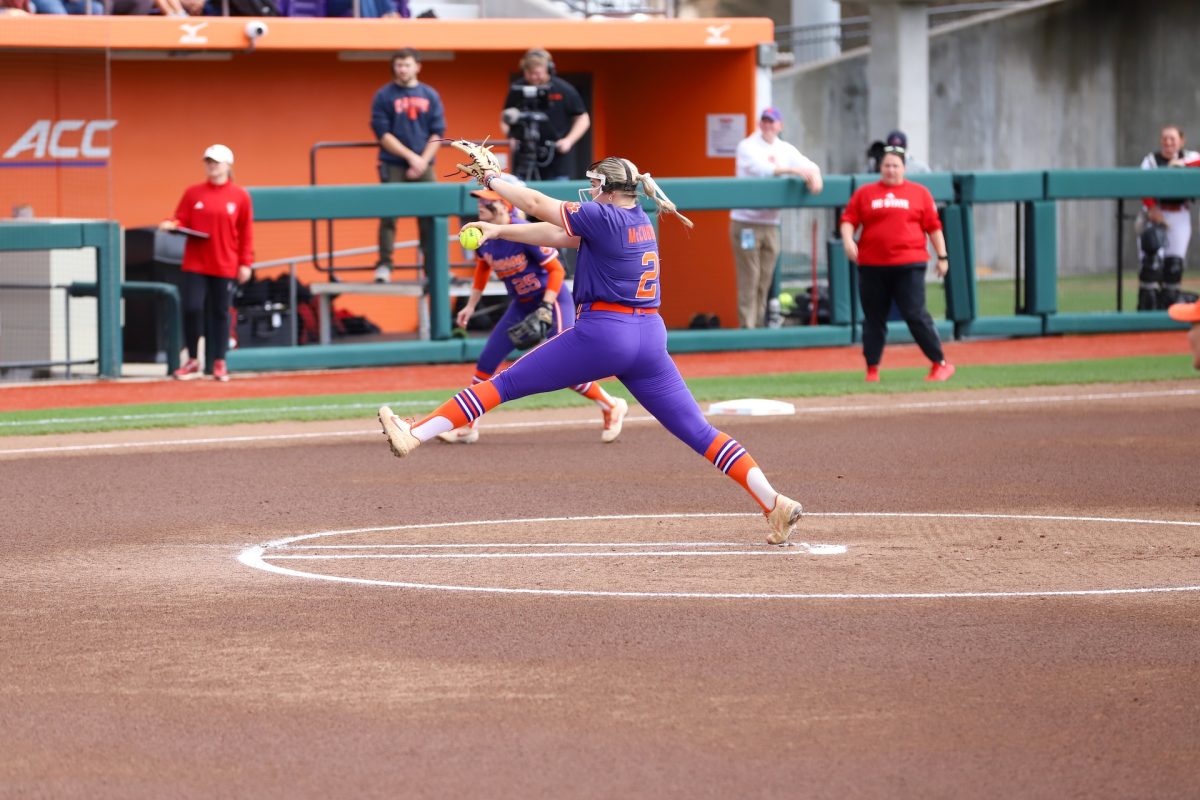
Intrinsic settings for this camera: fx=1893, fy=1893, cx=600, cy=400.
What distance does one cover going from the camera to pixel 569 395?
647 inches

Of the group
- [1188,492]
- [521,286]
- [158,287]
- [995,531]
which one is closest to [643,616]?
[995,531]

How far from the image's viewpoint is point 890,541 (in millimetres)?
9461

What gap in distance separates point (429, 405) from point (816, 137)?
56.2 feet

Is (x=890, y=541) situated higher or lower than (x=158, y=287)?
lower

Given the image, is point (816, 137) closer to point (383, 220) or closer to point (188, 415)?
point (383, 220)

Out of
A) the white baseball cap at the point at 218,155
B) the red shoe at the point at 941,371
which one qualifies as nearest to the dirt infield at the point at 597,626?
the red shoe at the point at 941,371

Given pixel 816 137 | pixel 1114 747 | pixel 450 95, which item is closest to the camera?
pixel 1114 747

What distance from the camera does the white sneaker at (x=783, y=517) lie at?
29.6 ft

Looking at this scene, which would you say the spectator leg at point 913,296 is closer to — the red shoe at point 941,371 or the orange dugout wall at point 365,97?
the red shoe at point 941,371

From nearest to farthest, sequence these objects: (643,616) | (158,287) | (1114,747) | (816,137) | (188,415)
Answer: (1114,747) < (643,616) < (188,415) < (158,287) < (816,137)

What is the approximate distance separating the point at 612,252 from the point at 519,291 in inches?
170

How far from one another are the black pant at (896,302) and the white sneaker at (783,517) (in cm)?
706

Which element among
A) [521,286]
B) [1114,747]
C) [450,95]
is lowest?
[1114,747]

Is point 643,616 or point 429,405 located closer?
point 643,616
